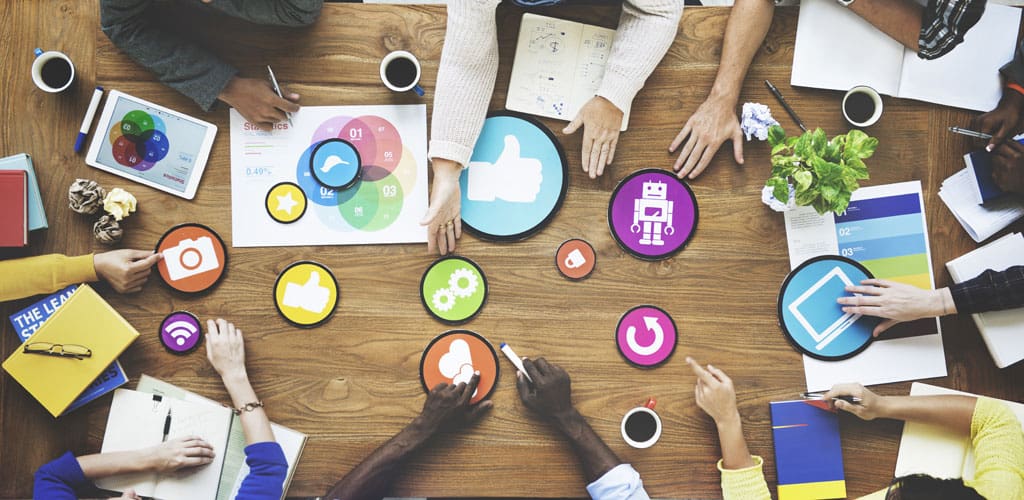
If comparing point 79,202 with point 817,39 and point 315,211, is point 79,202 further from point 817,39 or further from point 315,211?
point 817,39

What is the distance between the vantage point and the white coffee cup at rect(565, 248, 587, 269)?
1.67 metres

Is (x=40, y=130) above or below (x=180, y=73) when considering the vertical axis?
below

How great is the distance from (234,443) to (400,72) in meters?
1.01

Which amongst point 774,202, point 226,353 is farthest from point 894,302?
point 226,353

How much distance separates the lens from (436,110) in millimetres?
1608

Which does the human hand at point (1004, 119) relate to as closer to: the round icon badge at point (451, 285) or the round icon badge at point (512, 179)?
the round icon badge at point (512, 179)

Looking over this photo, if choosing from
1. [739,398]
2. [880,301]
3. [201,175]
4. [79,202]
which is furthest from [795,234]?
[79,202]

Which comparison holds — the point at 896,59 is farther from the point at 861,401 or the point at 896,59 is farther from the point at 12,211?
the point at 12,211

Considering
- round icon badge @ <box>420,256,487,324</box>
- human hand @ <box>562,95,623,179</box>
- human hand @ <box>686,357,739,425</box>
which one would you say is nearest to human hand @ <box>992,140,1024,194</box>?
human hand @ <box>686,357,739,425</box>

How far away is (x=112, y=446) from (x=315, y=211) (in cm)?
76

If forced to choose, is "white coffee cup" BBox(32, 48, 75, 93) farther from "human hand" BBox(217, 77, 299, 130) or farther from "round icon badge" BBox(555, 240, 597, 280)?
"round icon badge" BBox(555, 240, 597, 280)

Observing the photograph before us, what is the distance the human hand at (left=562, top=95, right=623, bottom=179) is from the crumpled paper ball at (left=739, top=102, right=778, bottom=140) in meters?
0.31

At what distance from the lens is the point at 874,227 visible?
1.69 meters

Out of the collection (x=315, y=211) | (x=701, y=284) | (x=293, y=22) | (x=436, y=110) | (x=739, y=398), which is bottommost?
(x=739, y=398)
